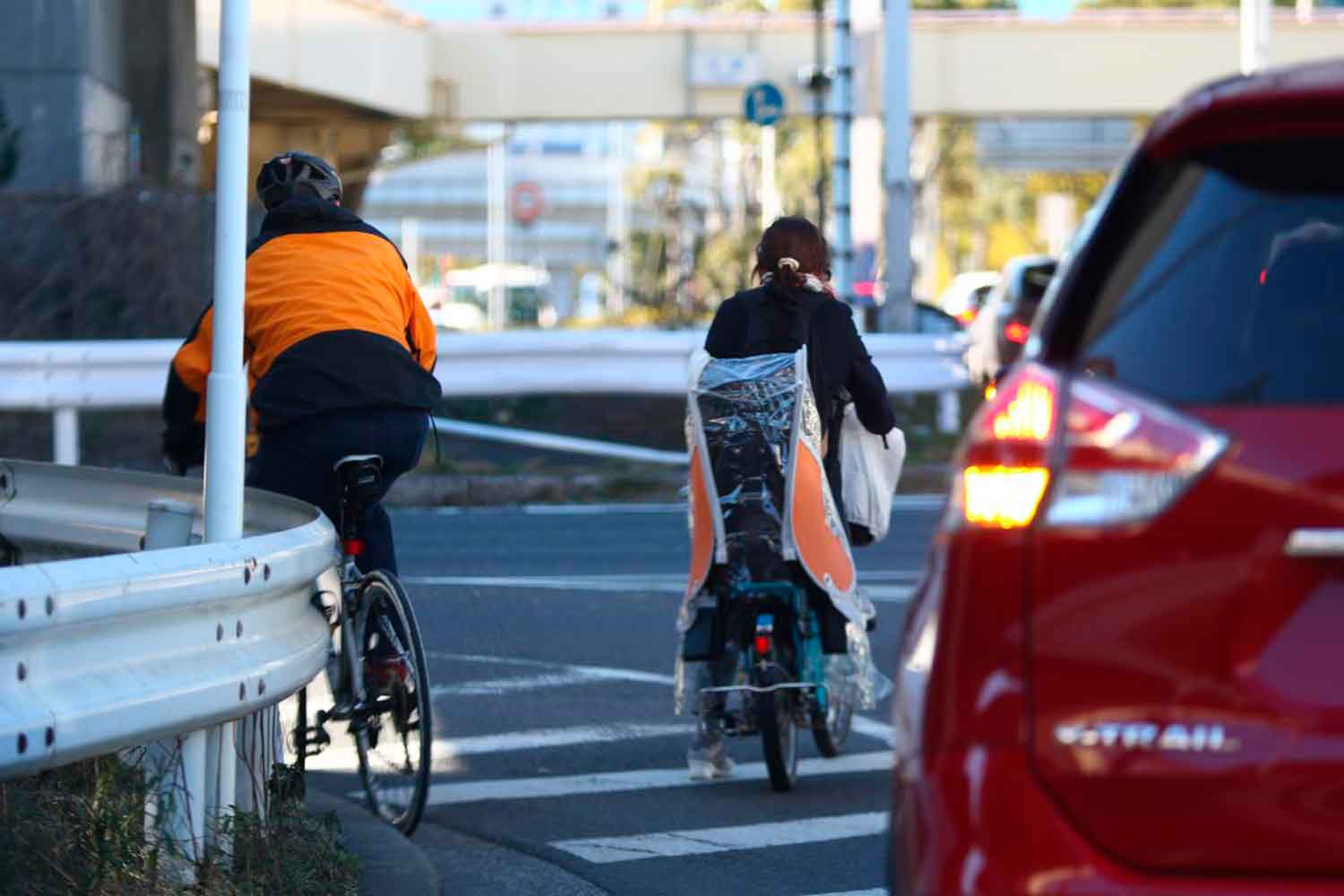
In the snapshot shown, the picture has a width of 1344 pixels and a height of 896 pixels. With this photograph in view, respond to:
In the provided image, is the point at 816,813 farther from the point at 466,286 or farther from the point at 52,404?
the point at 466,286

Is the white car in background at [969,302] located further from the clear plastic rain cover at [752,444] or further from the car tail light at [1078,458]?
the car tail light at [1078,458]

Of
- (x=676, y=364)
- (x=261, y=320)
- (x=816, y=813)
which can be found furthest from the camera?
(x=676, y=364)

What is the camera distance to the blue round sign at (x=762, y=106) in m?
25.7

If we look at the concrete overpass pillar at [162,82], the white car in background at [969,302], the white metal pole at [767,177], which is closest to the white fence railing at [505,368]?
the white car in background at [969,302]

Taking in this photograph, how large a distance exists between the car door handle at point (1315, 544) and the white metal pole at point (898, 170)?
19893 mm

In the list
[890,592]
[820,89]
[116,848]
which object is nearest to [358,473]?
[116,848]

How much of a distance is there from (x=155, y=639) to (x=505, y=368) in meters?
12.1

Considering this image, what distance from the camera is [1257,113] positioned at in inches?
115

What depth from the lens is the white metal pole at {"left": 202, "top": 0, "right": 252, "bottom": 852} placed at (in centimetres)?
479

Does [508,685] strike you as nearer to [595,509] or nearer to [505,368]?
[595,509]

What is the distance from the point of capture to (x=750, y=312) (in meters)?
6.84

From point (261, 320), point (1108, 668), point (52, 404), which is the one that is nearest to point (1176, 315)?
point (1108, 668)

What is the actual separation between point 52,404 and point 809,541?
9088 mm

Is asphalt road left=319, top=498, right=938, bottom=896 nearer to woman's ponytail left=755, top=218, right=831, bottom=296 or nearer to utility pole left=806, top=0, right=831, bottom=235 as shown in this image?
woman's ponytail left=755, top=218, right=831, bottom=296
